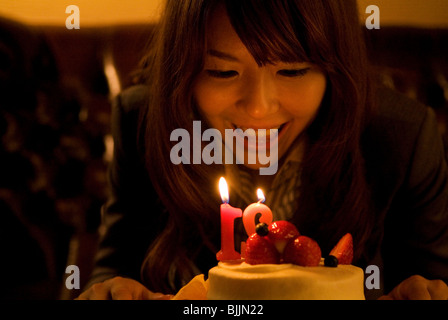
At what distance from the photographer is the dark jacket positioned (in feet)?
3.20

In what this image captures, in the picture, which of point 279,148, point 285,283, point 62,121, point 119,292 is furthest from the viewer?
point 62,121

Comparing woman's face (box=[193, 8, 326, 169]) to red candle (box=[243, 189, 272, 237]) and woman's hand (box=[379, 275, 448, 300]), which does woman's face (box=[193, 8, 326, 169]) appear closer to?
red candle (box=[243, 189, 272, 237])

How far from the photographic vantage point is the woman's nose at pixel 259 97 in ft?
2.49

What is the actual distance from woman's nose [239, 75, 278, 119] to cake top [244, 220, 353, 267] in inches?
8.3

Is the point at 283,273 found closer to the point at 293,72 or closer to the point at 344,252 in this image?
the point at 344,252

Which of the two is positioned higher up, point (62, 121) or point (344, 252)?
point (62, 121)

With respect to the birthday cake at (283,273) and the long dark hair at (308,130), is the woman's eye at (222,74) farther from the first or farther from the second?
the birthday cake at (283,273)

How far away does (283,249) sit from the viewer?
2.01 feet

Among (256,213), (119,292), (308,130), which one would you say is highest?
(308,130)

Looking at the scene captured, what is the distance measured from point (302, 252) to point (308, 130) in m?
0.40

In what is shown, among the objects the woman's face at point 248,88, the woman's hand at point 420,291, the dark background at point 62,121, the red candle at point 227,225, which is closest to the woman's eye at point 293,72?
the woman's face at point 248,88

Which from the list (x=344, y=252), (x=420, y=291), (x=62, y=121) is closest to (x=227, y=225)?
(x=344, y=252)

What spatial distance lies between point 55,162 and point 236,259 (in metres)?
0.92
